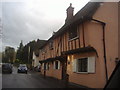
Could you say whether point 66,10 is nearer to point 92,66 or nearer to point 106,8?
point 106,8

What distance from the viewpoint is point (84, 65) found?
59.7 ft

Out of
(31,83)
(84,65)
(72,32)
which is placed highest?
(72,32)

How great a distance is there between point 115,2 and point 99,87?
280 inches

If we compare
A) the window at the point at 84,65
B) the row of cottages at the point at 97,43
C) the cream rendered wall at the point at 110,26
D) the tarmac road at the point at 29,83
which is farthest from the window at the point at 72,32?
the tarmac road at the point at 29,83

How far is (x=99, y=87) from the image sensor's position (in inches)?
610

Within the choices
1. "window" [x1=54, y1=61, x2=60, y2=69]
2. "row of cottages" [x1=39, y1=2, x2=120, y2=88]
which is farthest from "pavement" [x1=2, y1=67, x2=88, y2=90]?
"window" [x1=54, y1=61, x2=60, y2=69]

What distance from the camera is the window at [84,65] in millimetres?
16547

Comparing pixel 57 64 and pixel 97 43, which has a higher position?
pixel 97 43

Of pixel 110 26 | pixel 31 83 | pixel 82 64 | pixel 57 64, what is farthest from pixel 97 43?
pixel 57 64

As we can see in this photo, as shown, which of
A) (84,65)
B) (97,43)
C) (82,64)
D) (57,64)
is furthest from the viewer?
(57,64)

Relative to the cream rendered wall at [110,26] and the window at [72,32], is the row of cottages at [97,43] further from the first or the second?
the window at [72,32]

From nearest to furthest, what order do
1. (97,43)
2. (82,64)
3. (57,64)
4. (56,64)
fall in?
(97,43)
(82,64)
(57,64)
(56,64)

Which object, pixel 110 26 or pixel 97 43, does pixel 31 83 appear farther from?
pixel 110 26

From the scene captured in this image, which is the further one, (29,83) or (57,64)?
(57,64)
